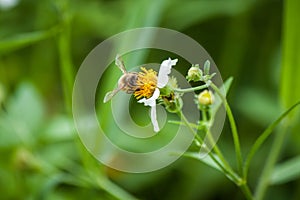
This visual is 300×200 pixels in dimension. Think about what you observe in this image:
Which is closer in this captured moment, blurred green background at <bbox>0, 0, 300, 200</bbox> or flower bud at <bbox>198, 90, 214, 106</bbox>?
flower bud at <bbox>198, 90, 214, 106</bbox>

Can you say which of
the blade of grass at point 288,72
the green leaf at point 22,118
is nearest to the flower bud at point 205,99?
the blade of grass at point 288,72

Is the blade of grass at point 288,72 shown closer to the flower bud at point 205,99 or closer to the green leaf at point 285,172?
the green leaf at point 285,172

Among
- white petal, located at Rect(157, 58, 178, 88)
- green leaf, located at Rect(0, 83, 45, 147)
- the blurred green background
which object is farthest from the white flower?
green leaf, located at Rect(0, 83, 45, 147)

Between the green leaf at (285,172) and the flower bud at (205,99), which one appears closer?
the flower bud at (205,99)

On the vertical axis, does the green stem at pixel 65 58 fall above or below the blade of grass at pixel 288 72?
above

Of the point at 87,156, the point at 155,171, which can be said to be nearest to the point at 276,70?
the point at 155,171

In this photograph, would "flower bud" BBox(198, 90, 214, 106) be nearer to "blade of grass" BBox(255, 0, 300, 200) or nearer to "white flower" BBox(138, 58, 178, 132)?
"white flower" BBox(138, 58, 178, 132)

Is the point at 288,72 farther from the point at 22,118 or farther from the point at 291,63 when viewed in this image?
the point at 22,118

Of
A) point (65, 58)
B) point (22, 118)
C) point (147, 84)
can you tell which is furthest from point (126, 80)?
point (22, 118)
